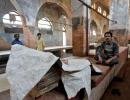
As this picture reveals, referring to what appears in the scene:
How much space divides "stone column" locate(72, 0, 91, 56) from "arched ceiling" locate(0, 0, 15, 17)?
520cm

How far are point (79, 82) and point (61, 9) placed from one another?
12.6 metres

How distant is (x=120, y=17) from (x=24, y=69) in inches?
288

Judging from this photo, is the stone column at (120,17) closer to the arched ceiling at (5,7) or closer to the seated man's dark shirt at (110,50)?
the seated man's dark shirt at (110,50)

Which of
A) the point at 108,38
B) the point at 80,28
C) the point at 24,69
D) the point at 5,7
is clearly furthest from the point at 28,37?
the point at 24,69

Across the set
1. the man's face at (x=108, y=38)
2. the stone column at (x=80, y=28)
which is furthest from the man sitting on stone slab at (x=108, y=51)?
the stone column at (x=80, y=28)

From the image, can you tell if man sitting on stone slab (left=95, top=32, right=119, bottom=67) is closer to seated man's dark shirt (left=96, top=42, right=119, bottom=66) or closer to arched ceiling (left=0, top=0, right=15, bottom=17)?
seated man's dark shirt (left=96, top=42, right=119, bottom=66)

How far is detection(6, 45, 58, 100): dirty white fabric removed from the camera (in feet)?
4.19

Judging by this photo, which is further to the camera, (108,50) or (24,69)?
(108,50)

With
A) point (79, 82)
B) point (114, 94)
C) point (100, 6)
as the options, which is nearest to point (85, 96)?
point (79, 82)

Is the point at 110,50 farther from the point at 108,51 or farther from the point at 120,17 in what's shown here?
the point at 120,17

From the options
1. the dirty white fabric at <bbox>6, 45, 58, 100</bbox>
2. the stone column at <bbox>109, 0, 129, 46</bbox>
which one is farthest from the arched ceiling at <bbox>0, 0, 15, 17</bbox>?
the dirty white fabric at <bbox>6, 45, 58, 100</bbox>

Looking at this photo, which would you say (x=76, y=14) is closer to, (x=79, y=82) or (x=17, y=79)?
(x=79, y=82)

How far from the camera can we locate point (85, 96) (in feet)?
6.27

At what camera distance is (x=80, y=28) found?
205 inches
